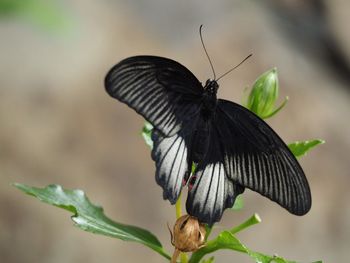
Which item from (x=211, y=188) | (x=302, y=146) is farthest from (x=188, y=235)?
(x=302, y=146)

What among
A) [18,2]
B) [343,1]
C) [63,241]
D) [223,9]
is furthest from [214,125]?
[343,1]

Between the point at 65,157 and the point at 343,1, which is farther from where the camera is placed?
the point at 343,1

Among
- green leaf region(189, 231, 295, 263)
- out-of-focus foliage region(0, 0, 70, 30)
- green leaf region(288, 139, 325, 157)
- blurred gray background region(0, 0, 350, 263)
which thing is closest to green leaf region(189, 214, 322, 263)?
green leaf region(189, 231, 295, 263)

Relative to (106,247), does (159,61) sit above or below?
above

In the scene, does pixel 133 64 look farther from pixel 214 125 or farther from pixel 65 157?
pixel 65 157

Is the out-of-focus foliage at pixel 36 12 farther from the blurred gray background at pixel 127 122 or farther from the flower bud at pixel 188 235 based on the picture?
the blurred gray background at pixel 127 122

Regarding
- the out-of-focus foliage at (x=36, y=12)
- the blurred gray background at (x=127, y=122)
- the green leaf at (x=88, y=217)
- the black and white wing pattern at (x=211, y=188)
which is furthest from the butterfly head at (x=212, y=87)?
the blurred gray background at (x=127, y=122)
